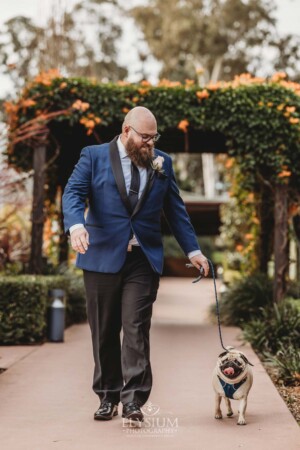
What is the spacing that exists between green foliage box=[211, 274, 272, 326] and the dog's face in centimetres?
618

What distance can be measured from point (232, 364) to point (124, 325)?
2.40 ft

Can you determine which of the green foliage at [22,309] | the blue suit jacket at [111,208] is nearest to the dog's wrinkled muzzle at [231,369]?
the blue suit jacket at [111,208]

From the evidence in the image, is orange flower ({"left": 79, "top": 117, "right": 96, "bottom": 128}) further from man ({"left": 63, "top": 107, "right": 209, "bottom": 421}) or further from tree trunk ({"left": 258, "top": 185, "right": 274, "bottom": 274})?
man ({"left": 63, "top": 107, "right": 209, "bottom": 421})

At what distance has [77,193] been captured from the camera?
16.1ft

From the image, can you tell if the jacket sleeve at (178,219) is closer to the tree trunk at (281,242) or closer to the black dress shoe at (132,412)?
the black dress shoe at (132,412)

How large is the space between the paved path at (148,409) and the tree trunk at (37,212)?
1409 millimetres

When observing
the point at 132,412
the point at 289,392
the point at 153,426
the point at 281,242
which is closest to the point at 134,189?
the point at 132,412

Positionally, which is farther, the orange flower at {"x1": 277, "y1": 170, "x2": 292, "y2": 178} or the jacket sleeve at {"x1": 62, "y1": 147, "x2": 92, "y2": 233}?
the orange flower at {"x1": 277, "y1": 170, "x2": 292, "y2": 178}

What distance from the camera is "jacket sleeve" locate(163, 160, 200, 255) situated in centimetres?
523

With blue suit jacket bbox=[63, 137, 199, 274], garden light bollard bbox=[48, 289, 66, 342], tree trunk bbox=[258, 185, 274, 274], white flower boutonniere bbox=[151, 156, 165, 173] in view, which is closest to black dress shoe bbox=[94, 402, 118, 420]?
blue suit jacket bbox=[63, 137, 199, 274]

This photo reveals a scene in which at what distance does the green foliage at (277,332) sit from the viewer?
8.62 m

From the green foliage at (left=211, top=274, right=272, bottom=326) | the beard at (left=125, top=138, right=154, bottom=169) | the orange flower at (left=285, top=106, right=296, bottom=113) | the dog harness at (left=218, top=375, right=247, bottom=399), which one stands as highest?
the orange flower at (left=285, top=106, right=296, bottom=113)

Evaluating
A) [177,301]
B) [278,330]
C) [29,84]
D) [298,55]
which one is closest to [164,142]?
[29,84]

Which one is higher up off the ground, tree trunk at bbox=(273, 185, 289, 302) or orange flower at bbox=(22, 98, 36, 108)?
orange flower at bbox=(22, 98, 36, 108)
